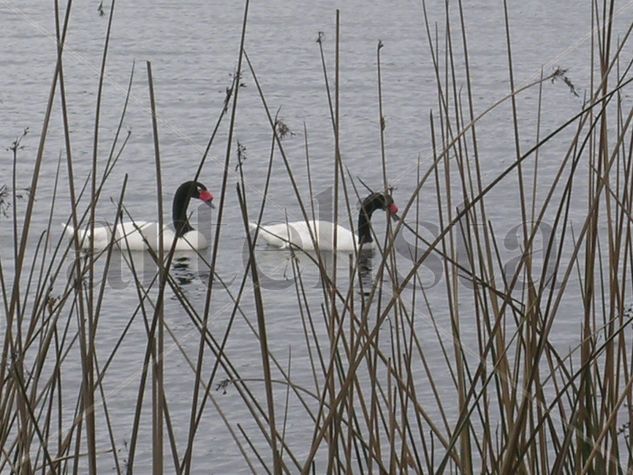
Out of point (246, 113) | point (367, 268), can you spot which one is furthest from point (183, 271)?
point (246, 113)

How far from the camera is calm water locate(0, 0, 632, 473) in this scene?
20.7 ft

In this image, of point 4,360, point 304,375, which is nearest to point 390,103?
point 304,375

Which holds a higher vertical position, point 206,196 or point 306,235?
point 206,196

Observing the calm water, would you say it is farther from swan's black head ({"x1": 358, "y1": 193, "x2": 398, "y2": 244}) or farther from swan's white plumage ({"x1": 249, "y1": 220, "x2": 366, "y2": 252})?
swan's black head ({"x1": 358, "y1": 193, "x2": 398, "y2": 244})

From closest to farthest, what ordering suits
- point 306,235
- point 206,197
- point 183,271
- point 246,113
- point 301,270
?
point 301,270
point 183,271
point 306,235
point 206,197
point 246,113

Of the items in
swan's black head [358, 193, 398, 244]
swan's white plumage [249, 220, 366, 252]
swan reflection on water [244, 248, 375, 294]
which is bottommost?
swan reflection on water [244, 248, 375, 294]

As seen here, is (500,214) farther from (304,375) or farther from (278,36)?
(278,36)

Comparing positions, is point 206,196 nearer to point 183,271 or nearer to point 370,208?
point 183,271

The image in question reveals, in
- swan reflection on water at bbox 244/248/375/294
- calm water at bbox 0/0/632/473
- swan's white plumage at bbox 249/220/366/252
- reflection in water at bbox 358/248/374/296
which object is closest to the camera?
calm water at bbox 0/0/632/473

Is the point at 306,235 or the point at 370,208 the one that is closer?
the point at 306,235

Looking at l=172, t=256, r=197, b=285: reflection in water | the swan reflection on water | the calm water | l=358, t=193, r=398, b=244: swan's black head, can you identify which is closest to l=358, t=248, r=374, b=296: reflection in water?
the swan reflection on water

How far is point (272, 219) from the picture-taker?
9.34m

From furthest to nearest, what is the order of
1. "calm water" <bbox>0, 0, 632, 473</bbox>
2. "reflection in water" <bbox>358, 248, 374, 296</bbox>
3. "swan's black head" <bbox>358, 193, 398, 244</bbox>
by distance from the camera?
"reflection in water" <bbox>358, 248, 374, 296</bbox> → "calm water" <bbox>0, 0, 632, 473</bbox> → "swan's black head" <bbox>358, 193, 398, 244</bbox>

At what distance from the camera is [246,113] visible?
12492 millimetres
